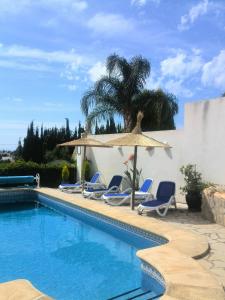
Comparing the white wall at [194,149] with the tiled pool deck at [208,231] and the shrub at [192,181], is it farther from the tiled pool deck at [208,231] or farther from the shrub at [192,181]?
the tiled pool deck at [208,231]

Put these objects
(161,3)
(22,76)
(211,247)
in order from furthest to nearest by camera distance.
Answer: (22,76), (161,3), (211,247)

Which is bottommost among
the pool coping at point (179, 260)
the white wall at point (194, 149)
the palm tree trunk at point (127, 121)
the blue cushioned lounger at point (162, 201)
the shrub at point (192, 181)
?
the pool coping at point (179, 260)

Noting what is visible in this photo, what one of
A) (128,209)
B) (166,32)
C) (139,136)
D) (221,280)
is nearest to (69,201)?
(128,209)

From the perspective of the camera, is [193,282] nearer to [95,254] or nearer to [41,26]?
[95,254]

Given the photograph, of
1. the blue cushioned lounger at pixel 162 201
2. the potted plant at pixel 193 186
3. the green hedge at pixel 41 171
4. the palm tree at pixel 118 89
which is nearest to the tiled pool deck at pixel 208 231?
the blue cushioned lounger at pixel 162 201

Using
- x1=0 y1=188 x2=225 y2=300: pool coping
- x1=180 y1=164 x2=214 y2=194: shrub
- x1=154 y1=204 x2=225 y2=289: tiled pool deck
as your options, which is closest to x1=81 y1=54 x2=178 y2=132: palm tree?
x1=180 y1=164 x2=214 y2=194: shrub

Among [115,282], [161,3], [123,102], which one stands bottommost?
[115,282]

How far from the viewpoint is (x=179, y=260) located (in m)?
6.98

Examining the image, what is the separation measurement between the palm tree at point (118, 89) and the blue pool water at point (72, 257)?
10018 mm

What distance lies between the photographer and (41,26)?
12266mm

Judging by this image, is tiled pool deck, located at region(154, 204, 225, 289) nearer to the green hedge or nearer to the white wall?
the white wall

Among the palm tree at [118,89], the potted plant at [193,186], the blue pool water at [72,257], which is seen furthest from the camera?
the palm tree at [118,89]

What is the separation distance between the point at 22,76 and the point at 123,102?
7.12 meters

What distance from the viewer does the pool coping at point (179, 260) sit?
18.2 feet
